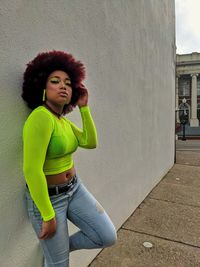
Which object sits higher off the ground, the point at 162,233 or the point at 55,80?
the point at 55,80

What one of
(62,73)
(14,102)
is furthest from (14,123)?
(62,73)

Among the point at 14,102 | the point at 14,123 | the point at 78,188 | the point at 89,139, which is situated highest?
the point at 14,102

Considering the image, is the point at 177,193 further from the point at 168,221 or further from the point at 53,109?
the point at 53,109

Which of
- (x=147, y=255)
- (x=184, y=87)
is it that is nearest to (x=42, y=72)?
(x=147, y=255)

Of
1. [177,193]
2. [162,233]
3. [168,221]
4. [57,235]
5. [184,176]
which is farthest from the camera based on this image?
[184,176]

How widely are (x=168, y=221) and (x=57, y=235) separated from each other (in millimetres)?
2598

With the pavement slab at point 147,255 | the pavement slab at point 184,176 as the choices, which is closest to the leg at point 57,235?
the pavement slab at point 147,255

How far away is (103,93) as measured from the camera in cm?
280

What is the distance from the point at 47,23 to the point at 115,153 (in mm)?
1886

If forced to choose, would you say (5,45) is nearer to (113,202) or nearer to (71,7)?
(71,7)

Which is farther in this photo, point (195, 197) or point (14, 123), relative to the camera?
point (195, 197)

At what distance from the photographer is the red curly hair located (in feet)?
4.81

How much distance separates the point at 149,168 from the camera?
4859mm

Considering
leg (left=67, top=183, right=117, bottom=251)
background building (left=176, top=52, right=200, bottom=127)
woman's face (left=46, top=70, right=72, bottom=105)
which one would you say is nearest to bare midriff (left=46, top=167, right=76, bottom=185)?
leg (left=67, top=183, right=117, bottom=251)
